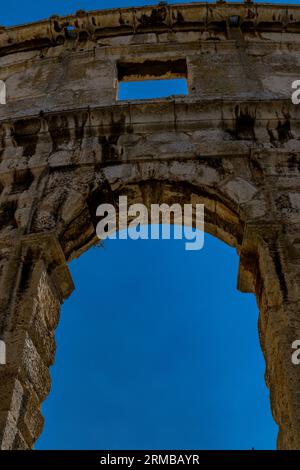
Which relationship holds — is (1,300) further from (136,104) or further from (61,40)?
(61,40)

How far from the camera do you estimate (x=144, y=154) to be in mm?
6270

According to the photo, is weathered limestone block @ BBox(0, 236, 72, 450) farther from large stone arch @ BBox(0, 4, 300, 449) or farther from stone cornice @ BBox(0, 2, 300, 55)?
stone cornice @ BBox(0, 2, 300, 55)

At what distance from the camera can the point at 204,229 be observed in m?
6.22

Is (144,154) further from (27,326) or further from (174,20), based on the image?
(174,20)

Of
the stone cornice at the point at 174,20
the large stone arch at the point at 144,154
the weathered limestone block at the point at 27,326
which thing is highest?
the stone cornice at the point at 174,20

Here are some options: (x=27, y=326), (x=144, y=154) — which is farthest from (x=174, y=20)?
(x=27, y=326)

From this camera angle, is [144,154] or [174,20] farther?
[174,20]

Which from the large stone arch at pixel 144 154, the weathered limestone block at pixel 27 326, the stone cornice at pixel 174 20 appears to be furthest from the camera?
the stone cornice at pixel 174 20

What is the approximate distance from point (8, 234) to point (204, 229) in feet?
7.38

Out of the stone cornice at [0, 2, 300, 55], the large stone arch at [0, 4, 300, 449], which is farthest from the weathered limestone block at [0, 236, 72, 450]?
the stone cornice at [0, 2, 300, 55]

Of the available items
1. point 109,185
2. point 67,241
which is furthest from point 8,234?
point 109,185

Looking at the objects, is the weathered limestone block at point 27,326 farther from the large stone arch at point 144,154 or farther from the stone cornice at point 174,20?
the stone cornice at point 174,20

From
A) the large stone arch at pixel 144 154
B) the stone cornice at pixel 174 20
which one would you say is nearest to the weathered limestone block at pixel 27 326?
the large stone arch at pixel 144 154

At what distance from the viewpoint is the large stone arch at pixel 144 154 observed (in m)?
4.56
